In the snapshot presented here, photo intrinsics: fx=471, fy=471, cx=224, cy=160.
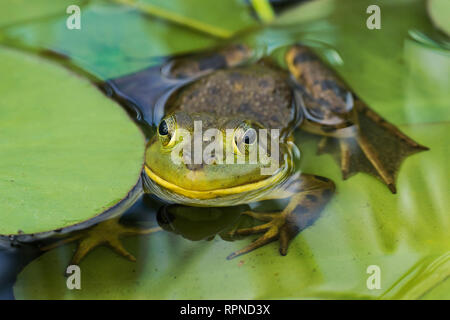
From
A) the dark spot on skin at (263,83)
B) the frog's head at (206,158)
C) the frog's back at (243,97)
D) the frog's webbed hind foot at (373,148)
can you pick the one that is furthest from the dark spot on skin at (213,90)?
the frog's webbed hind foot at (373,148)

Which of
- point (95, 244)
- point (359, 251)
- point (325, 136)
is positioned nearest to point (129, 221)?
point (95, 244)

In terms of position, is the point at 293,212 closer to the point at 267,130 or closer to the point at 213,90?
the point at 267,130

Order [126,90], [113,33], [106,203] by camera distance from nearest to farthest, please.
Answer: [106,203], [126,90], [113,33]

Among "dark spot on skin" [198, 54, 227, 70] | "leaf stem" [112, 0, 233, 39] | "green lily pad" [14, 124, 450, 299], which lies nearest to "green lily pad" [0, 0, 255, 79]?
"leaf stem" [112, 0, 233, 39]

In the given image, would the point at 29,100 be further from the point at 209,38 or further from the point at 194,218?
the point at 209,38

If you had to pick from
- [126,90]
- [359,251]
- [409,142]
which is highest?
[126,90]

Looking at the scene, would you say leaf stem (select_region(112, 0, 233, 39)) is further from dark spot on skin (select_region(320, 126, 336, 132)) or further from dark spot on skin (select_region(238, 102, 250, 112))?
dark spot on skin (select_region(320, 126, 336, 132))

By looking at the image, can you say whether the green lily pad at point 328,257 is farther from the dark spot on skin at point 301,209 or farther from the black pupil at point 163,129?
the black pupil at point 163,129
